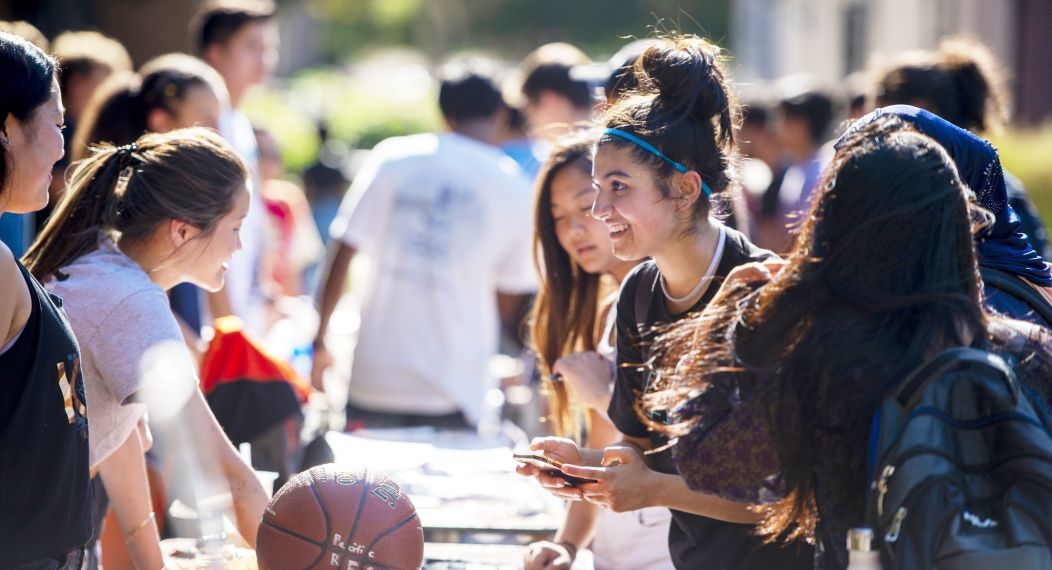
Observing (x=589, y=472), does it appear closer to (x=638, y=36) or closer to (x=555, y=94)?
(x=555, y=94)

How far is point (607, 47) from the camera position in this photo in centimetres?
6744

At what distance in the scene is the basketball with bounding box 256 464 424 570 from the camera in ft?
9.96

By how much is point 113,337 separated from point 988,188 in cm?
228

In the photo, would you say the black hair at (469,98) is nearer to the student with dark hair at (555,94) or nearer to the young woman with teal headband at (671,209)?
the student with dark hair at (555,94)

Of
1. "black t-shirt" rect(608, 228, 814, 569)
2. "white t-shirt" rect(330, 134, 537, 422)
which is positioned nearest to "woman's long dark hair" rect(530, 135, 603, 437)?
"black t-shirt" rect(608, 228, 814, 569)

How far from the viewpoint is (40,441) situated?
8.54 ft

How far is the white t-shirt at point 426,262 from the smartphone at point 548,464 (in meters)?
2.87

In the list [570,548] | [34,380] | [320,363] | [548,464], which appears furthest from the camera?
[320,363]

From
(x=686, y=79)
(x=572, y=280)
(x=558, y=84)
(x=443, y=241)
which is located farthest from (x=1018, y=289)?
(x=558, y=84)

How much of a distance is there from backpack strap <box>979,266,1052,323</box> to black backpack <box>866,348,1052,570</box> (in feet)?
2.43

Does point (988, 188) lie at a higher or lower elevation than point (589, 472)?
higher

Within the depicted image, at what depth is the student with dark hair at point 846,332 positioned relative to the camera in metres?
2.35

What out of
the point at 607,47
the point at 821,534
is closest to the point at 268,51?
the point at 821,534

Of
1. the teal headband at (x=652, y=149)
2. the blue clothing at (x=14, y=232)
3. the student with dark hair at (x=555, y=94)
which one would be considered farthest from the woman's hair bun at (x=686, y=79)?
the student with dark hair at (x=555, y=94)
